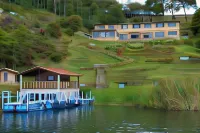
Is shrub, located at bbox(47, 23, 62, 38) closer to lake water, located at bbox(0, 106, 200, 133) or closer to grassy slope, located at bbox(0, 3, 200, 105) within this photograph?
grassy slope, located at bbox(0, 3, 200, 105)

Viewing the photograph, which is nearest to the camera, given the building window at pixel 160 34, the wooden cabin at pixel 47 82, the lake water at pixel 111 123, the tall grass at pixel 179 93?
the lake water at pixel 111 123

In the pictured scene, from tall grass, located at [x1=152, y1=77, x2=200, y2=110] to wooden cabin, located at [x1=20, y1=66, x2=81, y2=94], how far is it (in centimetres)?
1430

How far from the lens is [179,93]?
148 ft

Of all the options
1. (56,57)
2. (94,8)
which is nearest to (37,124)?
(56,57)

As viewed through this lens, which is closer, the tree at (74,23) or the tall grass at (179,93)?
the tall grass at (179,93)

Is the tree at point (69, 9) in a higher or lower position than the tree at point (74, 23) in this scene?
higher

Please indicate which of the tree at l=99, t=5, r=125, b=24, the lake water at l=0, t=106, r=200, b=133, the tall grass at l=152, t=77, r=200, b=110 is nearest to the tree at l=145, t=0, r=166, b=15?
the tree at l=99, t=5, r=125, b=24

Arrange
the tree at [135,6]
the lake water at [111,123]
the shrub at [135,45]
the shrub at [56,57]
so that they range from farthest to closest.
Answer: the tree at [135,6]
the shrub at [135,45]
the shrub at [56,57]
the lake water at [111,123]

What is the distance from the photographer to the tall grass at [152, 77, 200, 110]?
45.2 meters

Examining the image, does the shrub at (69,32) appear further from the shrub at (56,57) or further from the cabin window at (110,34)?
the shrub at (56,57)

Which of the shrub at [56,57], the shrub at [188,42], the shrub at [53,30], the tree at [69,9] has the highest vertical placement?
the tree at [69,9]

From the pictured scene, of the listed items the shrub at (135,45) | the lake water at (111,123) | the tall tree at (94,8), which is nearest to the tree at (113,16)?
the tall tree at (94,8)

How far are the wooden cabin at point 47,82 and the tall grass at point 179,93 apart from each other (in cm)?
1430

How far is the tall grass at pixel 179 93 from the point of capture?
45.2 m
